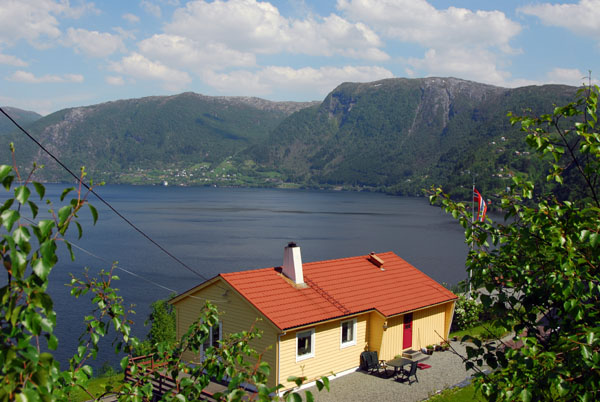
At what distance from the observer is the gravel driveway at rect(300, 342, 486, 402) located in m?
16.7

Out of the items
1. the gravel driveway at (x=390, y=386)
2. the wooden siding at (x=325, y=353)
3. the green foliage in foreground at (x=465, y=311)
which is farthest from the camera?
the green foliage in foreground at (x=465, y=311)

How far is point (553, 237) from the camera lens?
188 inches

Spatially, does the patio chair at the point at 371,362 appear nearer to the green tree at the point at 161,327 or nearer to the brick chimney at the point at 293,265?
the brick chimney at the point at 293,265

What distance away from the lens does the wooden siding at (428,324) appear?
21297 mm

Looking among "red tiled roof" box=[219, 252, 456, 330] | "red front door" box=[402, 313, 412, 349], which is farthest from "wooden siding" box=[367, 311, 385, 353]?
"red front door" box=[402, 313, 412, 349]

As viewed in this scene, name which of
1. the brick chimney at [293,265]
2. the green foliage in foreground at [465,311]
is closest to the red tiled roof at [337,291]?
the brick chimney at [293,265]

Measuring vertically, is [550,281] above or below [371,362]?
above

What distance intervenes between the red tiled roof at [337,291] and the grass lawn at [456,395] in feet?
11.7

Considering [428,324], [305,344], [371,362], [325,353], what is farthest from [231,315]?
[428,324]

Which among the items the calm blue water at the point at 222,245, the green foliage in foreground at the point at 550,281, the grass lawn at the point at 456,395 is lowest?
the calm blue water at the point at 222,245

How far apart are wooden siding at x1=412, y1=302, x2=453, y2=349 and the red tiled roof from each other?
56 centimetres

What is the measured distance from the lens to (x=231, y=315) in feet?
59.8

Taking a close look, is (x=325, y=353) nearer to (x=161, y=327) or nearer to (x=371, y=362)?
(x=371, y=362)

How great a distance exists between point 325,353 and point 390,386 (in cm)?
241
